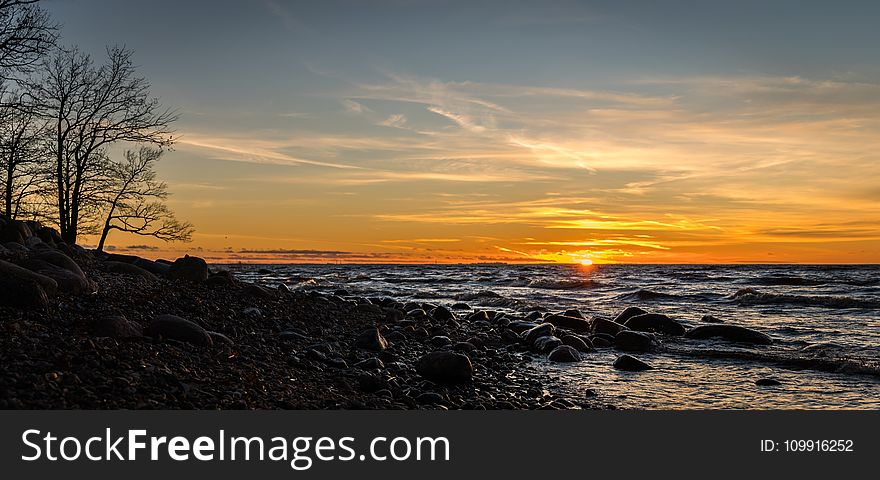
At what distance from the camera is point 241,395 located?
652 cm

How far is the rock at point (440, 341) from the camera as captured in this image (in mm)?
13719

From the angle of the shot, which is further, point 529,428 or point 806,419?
point 806,419

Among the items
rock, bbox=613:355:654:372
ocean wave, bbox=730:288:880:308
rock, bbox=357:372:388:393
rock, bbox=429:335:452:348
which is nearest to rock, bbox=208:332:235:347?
rock, bbox=357:372:388:393

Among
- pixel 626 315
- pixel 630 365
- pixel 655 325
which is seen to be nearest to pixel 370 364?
pixel 630 365

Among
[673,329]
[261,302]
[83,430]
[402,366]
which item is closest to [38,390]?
[83,430]

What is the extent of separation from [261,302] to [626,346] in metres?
9.32

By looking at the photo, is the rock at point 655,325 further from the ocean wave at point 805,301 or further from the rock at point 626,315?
the ocean wave at point 805,301

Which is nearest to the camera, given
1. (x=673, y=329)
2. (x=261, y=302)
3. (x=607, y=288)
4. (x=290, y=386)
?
(x=290, y=386)

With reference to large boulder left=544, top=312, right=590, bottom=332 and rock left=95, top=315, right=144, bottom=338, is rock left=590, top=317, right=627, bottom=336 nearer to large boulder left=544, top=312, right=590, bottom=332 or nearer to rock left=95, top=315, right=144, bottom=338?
large boulder left=544, top=312, right=590, bottom=332

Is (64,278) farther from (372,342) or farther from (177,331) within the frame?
(372,342)

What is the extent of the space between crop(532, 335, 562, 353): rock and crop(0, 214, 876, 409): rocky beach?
4 cm

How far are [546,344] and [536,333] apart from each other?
1453 millimetres

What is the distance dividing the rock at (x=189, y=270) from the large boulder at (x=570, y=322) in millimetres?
10565

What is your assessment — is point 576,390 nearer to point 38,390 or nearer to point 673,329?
point 38,390
